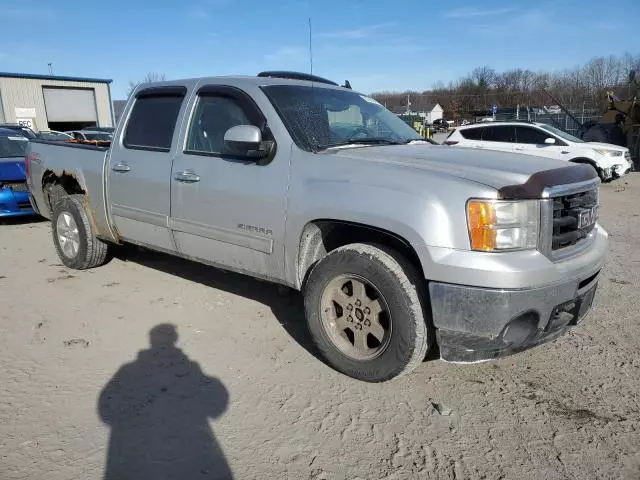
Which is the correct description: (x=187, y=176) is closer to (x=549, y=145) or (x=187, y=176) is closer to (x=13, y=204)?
(x=13, y=204)

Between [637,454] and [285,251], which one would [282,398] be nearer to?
[285,251]

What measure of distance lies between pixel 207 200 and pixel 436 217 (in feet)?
5.99

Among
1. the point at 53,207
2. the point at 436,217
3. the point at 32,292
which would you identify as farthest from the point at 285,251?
the point at 53,207

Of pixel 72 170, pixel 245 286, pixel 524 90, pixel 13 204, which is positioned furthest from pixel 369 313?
pixel 524 90

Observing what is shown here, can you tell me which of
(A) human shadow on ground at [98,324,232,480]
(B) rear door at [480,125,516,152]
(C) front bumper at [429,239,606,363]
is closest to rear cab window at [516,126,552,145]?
(B) rear door at [480,125,516,152]

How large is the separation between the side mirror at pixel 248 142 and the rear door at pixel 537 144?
36.1ft

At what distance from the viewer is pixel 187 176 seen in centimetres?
388

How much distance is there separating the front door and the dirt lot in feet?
2.21

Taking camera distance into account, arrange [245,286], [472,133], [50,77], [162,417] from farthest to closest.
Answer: [50,77]
[472,133]
[245,286]
[162,417]

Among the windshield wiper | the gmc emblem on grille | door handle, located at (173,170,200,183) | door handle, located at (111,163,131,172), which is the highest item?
the windshield wiper

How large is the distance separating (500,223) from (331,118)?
1702mm

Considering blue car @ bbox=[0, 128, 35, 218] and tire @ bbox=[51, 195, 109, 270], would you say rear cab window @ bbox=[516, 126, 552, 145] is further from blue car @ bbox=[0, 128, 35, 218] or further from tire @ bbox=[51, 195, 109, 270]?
blue car @ bbox=[0, 128, 35, 218]

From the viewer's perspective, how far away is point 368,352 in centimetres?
311

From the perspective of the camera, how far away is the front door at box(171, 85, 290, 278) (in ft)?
11.2
